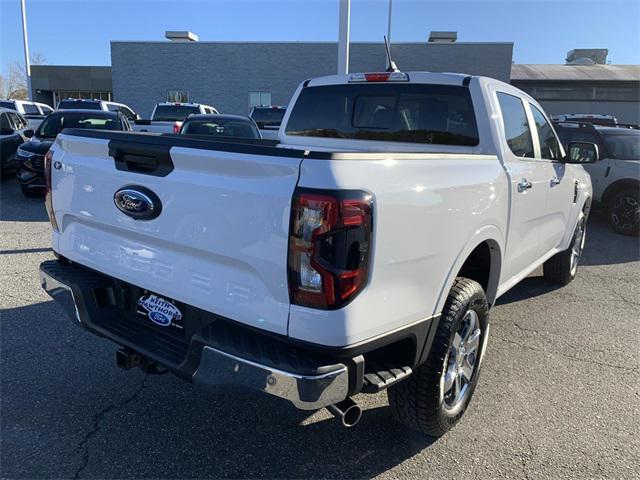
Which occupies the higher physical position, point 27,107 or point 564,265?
point 27,107

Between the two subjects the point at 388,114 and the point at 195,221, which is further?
the point at 388,114

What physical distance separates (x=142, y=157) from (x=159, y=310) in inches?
30.1

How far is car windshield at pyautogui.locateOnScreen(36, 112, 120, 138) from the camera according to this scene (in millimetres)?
10031

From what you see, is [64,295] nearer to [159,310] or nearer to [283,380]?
[159,310]

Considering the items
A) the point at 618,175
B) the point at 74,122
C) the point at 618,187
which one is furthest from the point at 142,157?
the point at 74,122

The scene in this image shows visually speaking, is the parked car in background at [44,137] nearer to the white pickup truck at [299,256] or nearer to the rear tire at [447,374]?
the white pickup truck at [299,256]

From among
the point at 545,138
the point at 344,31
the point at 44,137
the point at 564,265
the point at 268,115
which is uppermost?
the point at 344,31

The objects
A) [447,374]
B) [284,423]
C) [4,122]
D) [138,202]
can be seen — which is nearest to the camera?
[138,202]

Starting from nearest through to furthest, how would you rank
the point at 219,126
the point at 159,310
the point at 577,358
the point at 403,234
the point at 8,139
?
the point at 403,234, the point at 159,310, the point at 577,358, the point at 219,126, the point at 8,139

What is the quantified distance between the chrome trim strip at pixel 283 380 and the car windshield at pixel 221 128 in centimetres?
884

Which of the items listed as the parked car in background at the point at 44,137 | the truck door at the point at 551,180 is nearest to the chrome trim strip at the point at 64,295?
the truck door at the point at 551,180

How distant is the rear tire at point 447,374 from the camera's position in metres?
2.54

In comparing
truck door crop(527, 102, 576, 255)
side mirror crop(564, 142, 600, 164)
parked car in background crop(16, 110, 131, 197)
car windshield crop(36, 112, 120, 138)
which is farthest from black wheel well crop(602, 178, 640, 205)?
car windshield crop(36, 112, 120, 138)

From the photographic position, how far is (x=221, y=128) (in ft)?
35.4
